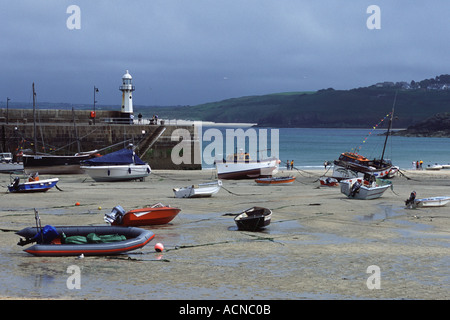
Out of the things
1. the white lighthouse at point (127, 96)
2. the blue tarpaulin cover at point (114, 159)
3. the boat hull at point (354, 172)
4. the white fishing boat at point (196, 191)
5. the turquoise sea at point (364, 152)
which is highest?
the white lighthouse at point (127, 96)

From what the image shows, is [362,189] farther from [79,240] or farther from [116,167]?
[116,167]

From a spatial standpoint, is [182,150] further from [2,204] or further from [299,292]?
[299,292]

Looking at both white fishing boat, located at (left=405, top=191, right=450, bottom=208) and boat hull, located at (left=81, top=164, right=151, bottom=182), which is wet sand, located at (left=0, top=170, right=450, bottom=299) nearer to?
white fishing boat, located at (left=405, top=191, right=450, bottom=208)

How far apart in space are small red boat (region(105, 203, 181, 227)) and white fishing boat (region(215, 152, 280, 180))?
2194cm

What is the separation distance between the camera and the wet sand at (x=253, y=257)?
1086 cm

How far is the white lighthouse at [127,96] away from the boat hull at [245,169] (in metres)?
16.7

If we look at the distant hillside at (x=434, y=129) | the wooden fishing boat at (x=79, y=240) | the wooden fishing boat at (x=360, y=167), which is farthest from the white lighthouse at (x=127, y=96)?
the distant hillside at (x=434, y=129)

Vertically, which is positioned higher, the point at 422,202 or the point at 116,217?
the point at 116,217

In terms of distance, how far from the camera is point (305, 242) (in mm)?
15766

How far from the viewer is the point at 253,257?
1378cm

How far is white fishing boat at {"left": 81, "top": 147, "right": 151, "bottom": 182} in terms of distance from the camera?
1411 inches

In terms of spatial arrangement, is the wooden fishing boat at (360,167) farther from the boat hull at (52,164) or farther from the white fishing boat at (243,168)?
the boat hull at (52,164)

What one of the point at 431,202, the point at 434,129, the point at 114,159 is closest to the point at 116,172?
the point at 114,159

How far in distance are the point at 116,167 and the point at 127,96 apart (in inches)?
804
